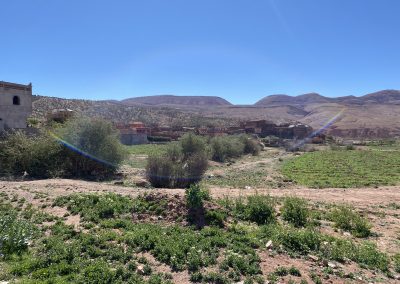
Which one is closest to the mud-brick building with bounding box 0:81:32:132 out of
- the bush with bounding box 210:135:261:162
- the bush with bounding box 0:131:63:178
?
the bush with bounding box 0:131:63:178

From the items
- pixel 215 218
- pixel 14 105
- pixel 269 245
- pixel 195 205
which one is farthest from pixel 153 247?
pixel 14 105

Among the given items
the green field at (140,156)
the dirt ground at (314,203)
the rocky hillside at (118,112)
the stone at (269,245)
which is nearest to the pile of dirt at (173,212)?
the dirt ground at (314,203)

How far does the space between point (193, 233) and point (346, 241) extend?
14.1ft

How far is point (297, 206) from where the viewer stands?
37.5 ft

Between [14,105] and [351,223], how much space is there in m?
32.5

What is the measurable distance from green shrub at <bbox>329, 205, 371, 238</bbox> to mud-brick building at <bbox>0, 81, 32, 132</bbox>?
30320 mm

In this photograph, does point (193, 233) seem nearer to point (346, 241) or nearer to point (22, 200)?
point (346, 241)

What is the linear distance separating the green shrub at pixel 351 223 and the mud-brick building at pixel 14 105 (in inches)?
1194

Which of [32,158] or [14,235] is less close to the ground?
[32,158]

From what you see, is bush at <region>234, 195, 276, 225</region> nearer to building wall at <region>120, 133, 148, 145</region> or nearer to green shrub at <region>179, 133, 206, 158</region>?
green shrub at <region>179, 133, 206, 158</region>

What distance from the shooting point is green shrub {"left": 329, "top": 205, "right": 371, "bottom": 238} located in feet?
33.8

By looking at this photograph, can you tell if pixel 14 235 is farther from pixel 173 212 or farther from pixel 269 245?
pixel 269 245

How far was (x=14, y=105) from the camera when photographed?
3266 cm

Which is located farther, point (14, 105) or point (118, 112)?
point (118, 112)
